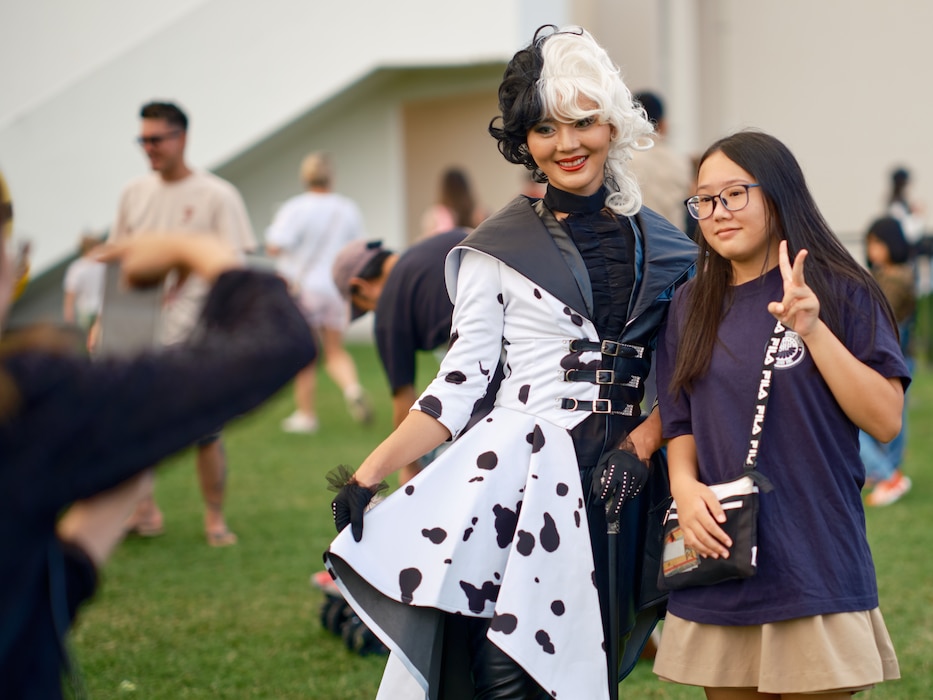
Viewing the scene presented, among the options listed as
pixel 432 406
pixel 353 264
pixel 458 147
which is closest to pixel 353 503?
pixel 432 406

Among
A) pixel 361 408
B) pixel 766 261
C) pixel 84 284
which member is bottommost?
pixel 361 408

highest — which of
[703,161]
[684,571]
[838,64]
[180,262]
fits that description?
[180,262]

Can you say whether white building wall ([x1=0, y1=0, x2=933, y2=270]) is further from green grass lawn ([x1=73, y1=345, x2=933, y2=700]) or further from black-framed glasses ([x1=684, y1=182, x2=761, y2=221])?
black-framed glasses ([x1=684, y1=182, x2=761, y2=221])

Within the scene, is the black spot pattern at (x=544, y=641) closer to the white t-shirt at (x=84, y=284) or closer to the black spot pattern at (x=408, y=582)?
the black spot pattern at (x=408, y=582)

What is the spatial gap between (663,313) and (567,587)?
713 mm

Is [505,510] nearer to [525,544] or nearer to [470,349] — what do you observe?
[525,544]

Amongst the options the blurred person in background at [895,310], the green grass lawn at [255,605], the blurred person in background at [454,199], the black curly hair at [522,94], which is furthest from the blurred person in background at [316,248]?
the black curly hair at [522,94]

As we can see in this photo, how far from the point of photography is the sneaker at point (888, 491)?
21.9 ft

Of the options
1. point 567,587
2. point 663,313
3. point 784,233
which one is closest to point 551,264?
point 663,313

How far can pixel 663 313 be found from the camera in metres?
2.93

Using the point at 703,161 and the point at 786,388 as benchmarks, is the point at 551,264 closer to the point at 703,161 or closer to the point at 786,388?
the point at 703,161

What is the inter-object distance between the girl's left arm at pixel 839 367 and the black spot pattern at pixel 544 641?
0.84 meters

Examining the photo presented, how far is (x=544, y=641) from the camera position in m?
2.70

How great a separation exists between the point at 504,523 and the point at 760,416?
673mm
